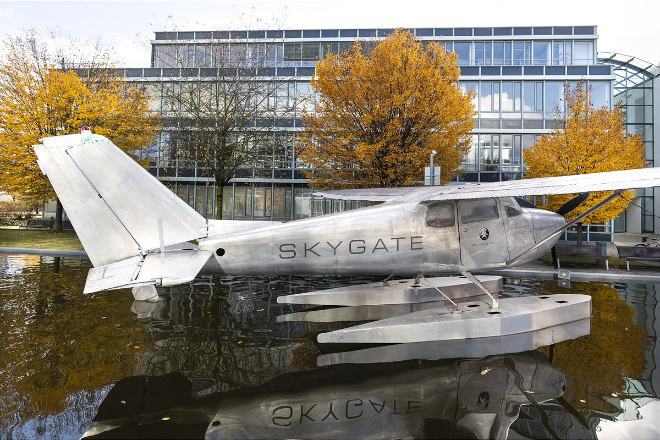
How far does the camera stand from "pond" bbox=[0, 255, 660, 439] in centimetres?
347

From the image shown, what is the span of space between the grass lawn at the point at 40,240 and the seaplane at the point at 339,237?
16.8 meters

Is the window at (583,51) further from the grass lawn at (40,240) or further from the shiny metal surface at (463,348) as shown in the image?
the grass lawn at (40,240)

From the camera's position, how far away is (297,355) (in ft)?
17.6

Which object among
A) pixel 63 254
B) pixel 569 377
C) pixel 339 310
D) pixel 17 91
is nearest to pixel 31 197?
pixel 17 91

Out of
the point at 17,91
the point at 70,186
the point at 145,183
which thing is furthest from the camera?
the point at 17,91

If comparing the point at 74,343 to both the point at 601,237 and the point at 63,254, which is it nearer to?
the point at 63,254

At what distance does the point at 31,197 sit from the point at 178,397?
87.9ft

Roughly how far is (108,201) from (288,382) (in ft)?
12.3

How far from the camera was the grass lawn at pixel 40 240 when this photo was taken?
1877 centimetres

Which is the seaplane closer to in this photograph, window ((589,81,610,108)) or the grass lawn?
the grass lawn

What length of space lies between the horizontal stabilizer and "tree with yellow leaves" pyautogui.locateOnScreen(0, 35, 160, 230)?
18368 millimetres

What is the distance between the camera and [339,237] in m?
5.97

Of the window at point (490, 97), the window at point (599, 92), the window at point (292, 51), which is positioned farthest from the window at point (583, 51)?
the window at point (292, 51)

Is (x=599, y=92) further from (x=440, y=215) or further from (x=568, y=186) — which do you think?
(x=440, y=215)
